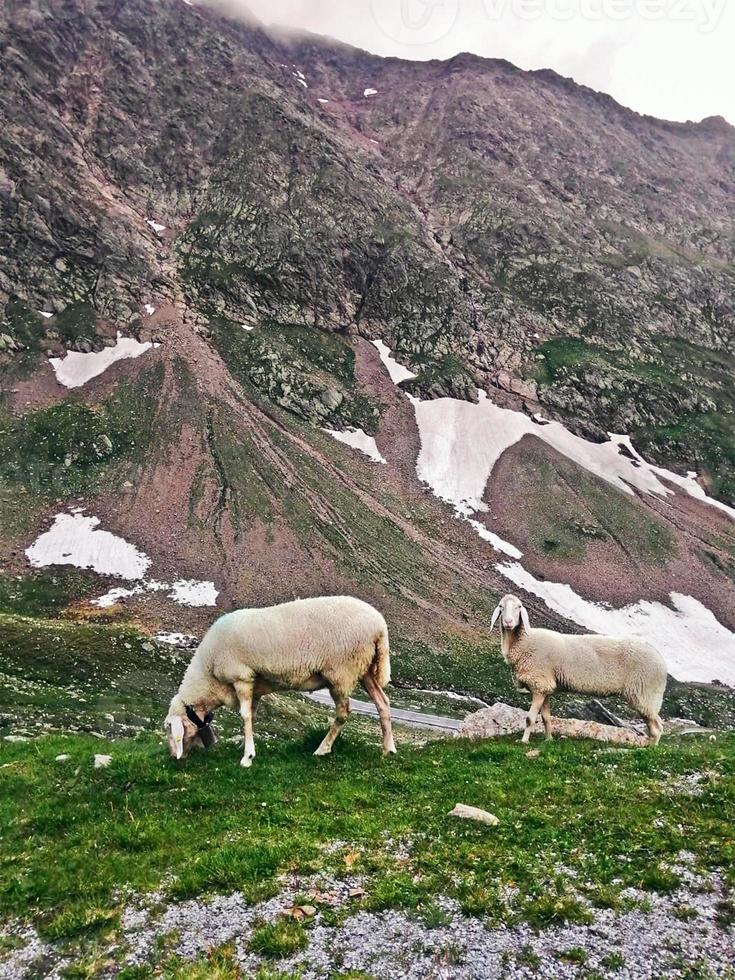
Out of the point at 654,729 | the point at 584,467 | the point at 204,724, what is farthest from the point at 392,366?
the point at 204,724

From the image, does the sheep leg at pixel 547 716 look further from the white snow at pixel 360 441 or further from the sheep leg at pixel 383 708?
the white snow at pixel 360 441

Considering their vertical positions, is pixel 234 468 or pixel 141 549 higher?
pixel 234 468

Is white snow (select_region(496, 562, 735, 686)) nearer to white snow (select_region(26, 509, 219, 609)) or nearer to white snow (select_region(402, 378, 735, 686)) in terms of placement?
white snow (select_region(402, 378, 735, 686))

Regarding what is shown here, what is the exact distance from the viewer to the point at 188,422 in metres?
85.5

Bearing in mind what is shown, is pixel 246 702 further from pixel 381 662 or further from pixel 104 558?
pixel 104 558

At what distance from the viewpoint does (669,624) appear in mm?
71062

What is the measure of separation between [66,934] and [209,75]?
587 feet

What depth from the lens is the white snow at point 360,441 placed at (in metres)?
93.5

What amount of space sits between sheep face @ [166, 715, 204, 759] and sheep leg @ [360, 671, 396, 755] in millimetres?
4653

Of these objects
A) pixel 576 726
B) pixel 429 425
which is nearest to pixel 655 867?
pixel 576 726

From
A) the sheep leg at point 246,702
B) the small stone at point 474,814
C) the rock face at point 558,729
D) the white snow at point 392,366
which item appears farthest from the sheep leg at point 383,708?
the white snow at point 392,366

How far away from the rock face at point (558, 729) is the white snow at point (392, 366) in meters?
91.0

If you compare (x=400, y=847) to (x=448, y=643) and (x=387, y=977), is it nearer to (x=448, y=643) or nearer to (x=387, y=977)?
(x=387, y=977)

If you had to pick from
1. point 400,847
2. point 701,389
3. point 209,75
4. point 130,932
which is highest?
point 209,75
